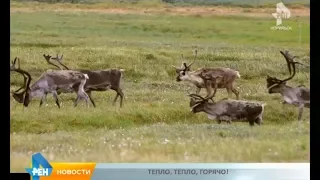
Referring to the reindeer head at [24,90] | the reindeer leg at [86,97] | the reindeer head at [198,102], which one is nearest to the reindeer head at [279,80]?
the reindeer head at [198,102]

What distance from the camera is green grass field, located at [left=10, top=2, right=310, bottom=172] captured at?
314 centimetres

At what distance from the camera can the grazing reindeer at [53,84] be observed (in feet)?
10.6

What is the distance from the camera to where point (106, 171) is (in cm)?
307

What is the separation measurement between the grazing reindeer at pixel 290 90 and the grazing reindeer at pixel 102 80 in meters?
0.83

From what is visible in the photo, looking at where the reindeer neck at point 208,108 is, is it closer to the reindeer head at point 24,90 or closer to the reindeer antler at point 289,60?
the reindeer antler at point 289,60

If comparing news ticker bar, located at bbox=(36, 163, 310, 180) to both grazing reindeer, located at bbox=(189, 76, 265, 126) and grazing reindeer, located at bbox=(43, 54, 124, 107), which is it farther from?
grazing reindeer, located at bbox=(43, 54, 124, 107)

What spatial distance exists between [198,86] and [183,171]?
1.63 feet

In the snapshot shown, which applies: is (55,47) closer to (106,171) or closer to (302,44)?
(106,171)

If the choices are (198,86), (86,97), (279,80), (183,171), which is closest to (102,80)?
(86,97)

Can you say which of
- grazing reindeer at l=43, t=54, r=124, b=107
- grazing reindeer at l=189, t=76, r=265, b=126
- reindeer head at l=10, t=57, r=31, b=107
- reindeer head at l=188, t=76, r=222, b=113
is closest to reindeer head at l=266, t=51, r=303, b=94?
grazing reindeer at l=189, t=76, r=265, b=126
